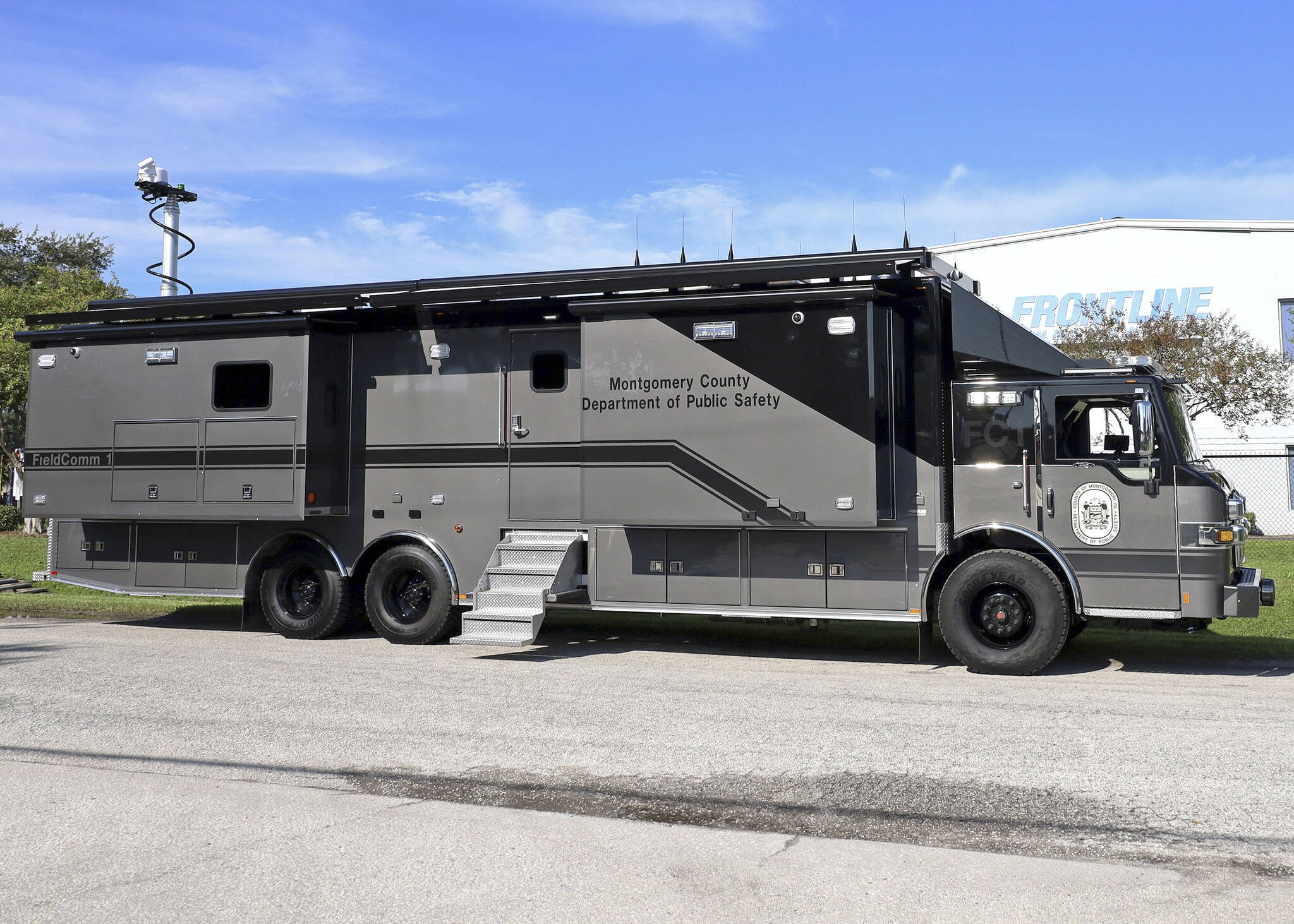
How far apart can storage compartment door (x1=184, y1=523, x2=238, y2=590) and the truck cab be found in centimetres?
758

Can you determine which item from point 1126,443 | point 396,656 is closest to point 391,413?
point 396,656

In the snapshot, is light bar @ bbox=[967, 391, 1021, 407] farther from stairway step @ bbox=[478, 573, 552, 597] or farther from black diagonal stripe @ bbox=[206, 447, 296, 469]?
black diagonal stripe @ bbox=[206, 447, 296, 469]

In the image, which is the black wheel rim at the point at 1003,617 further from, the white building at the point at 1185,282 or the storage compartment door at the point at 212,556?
the white building at the point at 1185,282

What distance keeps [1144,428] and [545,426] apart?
555 cm

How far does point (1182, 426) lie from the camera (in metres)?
9.60

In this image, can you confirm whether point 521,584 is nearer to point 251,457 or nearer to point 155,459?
point 251,457

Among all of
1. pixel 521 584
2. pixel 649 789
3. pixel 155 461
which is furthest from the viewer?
pixel 155 461

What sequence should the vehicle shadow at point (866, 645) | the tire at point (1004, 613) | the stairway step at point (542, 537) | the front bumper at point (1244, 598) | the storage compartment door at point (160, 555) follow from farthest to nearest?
the storage compartment door at point (160, 555) → the stairway step at point (542, 537) → the vehicle shadow at point (866, 645) → the tire at point (1004, 613) → the front bumper at point (1244, 598)

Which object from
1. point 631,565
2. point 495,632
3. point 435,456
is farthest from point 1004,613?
point 435,456

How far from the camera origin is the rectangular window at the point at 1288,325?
111ft

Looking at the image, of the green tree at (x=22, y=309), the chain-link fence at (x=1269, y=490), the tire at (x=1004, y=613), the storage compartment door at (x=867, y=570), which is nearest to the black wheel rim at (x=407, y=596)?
the storage compartment door at (x=867, y=570)

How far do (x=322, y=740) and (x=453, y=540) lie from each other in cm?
450

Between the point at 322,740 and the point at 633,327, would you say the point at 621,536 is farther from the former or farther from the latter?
the point at 322,740

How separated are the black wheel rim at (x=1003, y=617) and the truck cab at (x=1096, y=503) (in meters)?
0.01
